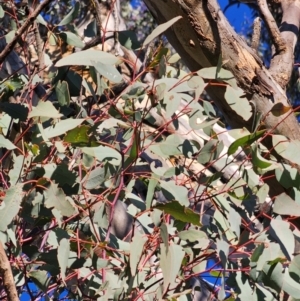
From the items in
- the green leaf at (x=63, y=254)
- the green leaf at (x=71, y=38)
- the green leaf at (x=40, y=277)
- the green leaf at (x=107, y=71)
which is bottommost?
the green leaf at (x=40, y=277)

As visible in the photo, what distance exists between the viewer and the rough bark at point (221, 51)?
1593mm

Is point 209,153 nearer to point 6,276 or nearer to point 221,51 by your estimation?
point 221,51

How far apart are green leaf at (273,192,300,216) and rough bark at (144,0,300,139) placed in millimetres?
333

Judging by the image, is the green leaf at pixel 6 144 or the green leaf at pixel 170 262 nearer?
the green leaf at pixel 170 262

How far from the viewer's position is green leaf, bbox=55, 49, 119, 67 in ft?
3.93

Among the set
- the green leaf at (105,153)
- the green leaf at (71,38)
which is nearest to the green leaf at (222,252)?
the green leaf at (105,153)

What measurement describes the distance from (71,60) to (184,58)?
558 millimetres

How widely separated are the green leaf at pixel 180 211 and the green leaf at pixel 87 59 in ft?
0.94

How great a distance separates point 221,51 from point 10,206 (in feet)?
2.34

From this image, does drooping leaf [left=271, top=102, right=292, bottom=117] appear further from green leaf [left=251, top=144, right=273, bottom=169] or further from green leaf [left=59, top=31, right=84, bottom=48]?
green leaf [left=59, top=31, right=84, bottom=48]

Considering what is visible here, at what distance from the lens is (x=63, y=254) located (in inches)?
45.8

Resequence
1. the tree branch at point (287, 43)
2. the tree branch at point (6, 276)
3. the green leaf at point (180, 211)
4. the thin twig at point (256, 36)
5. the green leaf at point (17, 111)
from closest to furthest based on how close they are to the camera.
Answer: the tree branch at point (6, 276) < the green leaf at point (180, 211) < the green leaf at point (17, 111) < the tree branch at point (287, 43) < the thin twig at point (256, 36)

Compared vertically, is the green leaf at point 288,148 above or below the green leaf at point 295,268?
above

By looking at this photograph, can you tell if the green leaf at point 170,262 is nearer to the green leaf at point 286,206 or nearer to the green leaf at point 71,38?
the green leaf at point 286,206
